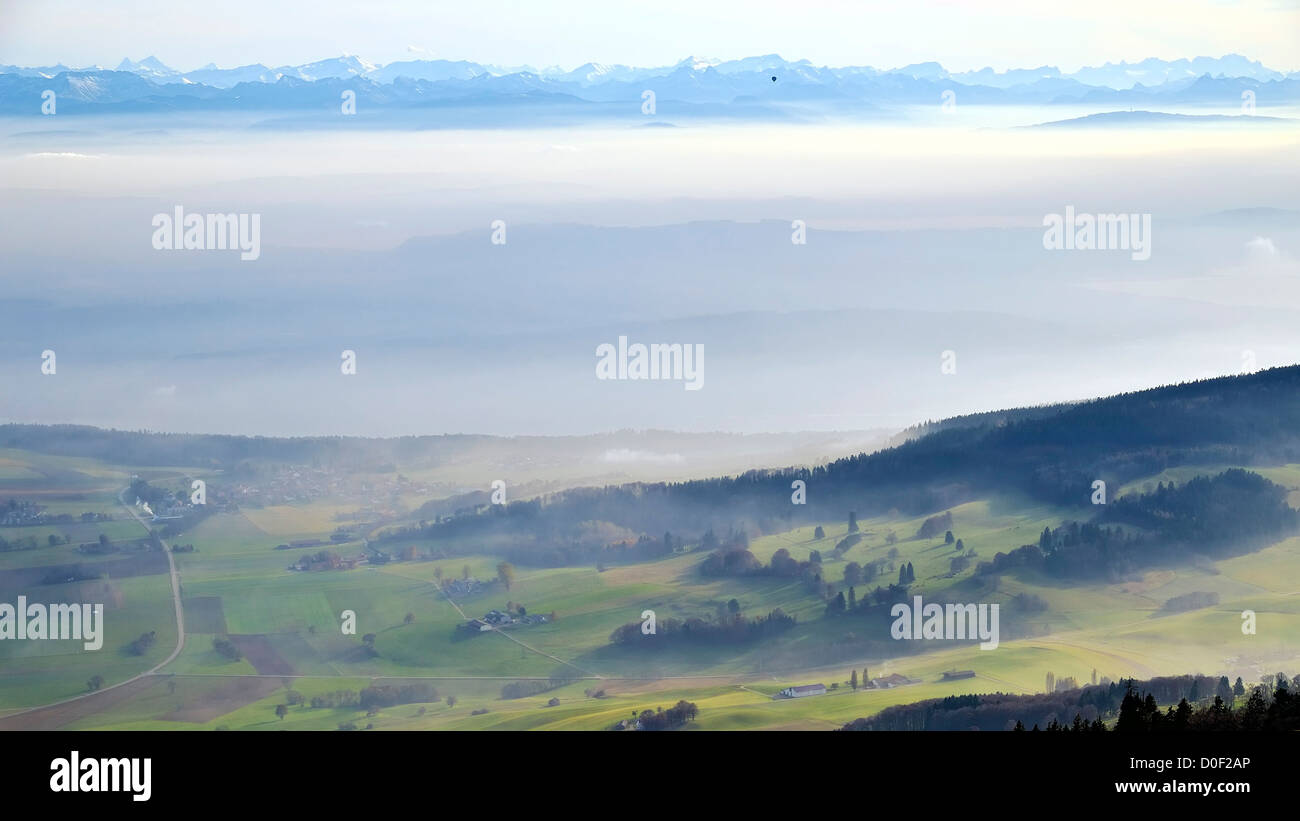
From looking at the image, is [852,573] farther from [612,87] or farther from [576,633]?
[612,87]

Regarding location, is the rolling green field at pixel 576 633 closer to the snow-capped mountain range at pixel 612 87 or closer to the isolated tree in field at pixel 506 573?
the isolated tree in field at pixel 506 573

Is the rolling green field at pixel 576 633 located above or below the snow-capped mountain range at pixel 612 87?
below

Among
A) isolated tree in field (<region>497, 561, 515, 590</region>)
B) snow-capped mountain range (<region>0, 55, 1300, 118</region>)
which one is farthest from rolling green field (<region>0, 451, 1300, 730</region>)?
snow-capped mountain range (<region>0, 55, 1300, 118</region>)

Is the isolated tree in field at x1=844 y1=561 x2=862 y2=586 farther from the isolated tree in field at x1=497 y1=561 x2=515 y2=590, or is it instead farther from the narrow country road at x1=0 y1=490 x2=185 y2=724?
the narrow country road at x1=0 y1=490 x2=185 y2=724

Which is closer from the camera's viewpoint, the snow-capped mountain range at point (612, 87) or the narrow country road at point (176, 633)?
the narrow country road at point (176, 633)

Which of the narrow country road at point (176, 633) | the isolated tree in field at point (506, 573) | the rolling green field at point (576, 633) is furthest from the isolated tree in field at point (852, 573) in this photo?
the narrow country road at point (176, 633)
